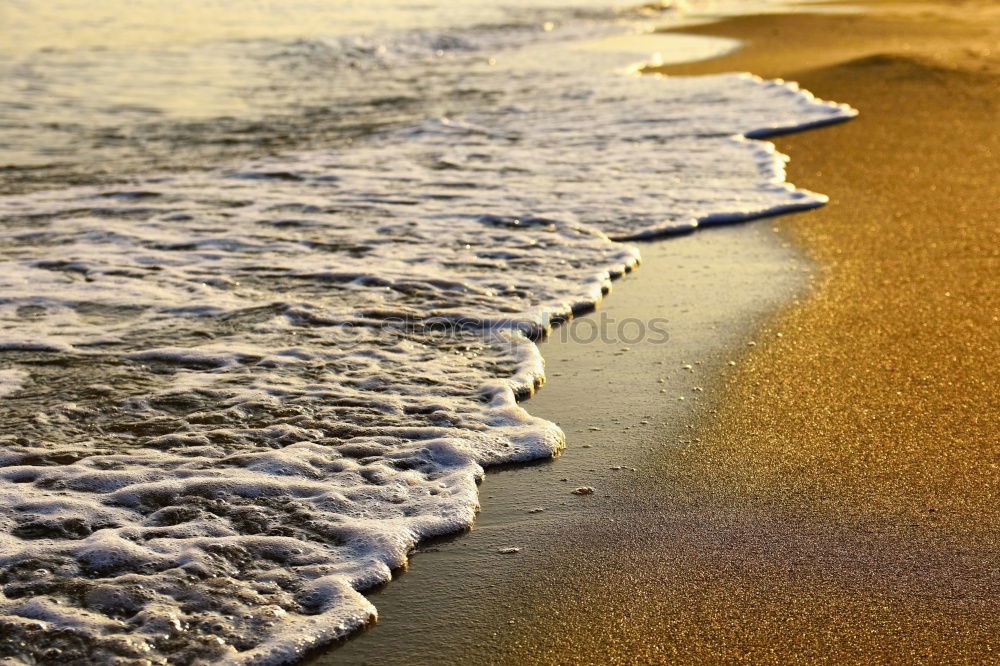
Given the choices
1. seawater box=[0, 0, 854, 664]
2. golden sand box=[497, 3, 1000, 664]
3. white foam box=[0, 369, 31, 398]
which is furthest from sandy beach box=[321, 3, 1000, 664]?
white foam box=[0, 369, 31, 398]

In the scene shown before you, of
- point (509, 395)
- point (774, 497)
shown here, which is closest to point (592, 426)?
point (509, 395)

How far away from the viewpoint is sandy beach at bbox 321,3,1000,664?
2334 mm

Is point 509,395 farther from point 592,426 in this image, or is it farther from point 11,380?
point 11,380

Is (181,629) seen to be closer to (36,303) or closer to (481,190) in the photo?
(36,303)

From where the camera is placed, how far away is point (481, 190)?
6.71 meters

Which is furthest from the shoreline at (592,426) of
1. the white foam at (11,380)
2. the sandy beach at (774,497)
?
the white foam at (11,380)

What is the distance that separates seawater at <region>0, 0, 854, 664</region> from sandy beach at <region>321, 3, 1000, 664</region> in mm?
230

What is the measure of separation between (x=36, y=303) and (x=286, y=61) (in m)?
10.8

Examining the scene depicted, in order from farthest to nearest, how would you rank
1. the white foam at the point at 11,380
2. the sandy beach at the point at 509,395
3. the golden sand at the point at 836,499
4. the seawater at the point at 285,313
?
the white foam at the point at 11,380
the seawater at the point at 285,313
the sandy beach at the point at 509,395
the golden sand at the point at 836,499

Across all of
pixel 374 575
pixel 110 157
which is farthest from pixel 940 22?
pixel 374 575

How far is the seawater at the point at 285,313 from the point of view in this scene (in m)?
2.61

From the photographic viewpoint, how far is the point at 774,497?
2.89m

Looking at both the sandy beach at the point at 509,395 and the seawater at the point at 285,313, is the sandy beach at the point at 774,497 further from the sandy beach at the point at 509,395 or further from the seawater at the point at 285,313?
the seawater at the point at 285,313

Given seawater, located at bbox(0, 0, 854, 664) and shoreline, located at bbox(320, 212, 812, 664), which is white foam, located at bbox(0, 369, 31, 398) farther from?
shoreline, located at bbox(320, 212, 812, 664)
